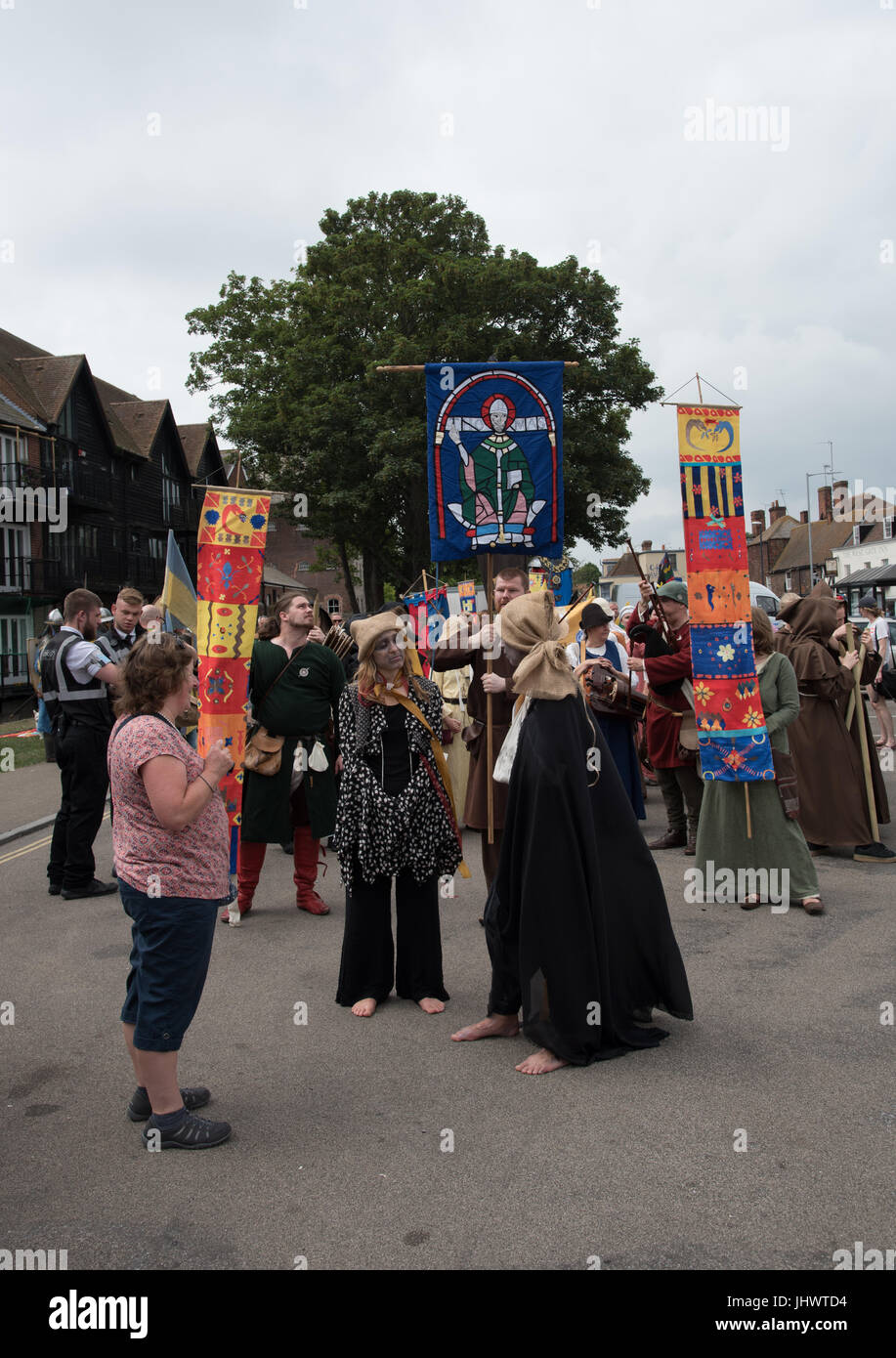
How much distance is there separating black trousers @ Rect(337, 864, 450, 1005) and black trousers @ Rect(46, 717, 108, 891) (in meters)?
3.24

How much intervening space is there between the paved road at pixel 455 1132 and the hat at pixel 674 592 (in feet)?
10.5

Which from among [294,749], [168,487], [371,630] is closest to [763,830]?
[294,749]

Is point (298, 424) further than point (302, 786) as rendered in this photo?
Yes

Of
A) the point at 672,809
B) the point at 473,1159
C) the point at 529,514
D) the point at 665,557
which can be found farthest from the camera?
the point at 665,557

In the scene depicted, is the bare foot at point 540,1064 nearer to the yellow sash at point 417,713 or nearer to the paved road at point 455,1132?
the paved road at point 455,1132

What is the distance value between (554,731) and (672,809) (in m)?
4.73

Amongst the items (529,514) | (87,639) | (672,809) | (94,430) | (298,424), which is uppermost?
(94,430)

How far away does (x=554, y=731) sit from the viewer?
4.31 meters

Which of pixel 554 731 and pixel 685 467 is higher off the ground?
pixel 685 467

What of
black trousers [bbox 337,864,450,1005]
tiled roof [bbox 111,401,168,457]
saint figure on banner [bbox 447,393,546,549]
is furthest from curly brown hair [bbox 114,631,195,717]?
tiled roof [bbox 111,401,168,457]

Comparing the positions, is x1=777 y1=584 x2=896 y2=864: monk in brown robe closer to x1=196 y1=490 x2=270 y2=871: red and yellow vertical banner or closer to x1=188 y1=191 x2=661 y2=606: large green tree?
x1=196 y1=490 x2=270 y2=871: red and yellow vertical banner

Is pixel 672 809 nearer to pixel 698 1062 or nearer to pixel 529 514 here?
pixel 529 514

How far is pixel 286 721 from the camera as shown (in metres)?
6.82
